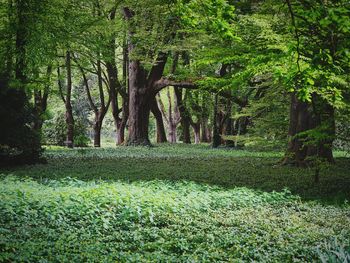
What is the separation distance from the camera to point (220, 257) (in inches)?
198

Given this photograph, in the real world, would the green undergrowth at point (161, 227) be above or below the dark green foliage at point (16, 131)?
below

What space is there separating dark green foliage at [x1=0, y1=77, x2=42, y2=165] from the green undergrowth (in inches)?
235

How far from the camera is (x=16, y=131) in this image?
13125 mm

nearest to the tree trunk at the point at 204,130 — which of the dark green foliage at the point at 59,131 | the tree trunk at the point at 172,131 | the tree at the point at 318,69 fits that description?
the tree trunk at the point at 172,131

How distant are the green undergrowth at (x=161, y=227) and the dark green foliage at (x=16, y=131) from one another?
235 inches

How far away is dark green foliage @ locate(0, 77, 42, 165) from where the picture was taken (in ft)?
42.3

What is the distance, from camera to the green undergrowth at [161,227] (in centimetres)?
491

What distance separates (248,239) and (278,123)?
445 inches

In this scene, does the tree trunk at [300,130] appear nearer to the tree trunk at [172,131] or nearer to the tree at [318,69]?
the tree at [318,69]

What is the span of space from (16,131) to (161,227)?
27.9 feet

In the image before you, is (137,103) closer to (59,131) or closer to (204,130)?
(59,131)

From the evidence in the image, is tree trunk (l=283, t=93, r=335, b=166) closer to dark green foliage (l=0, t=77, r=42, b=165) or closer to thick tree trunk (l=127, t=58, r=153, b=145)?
dark green foliage (l=0, t=77, r=42, b=165)

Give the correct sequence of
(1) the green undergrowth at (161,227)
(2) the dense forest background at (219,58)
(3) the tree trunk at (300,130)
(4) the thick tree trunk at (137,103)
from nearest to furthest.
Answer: (1) the green undergrowth at (161,227) < (2) the dense forest background at (219,58) < (3) the tree trunk at (300,130) < (4) the thick tree trunk at (137,103)

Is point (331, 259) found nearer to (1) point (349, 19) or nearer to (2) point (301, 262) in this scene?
(2) point (301, 262)
